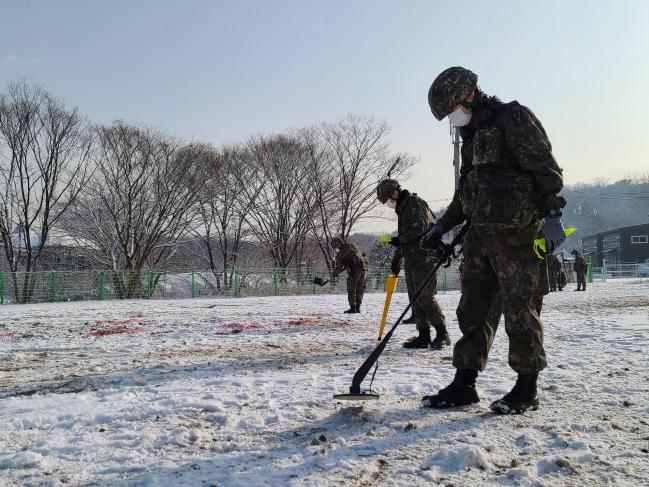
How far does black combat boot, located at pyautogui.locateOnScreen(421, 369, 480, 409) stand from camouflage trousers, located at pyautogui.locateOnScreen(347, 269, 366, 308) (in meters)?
7.81

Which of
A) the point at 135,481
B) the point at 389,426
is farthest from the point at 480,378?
the point at 135,481

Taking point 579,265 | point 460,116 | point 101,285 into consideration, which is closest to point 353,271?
point 460,116

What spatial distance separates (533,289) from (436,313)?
249 centimetres

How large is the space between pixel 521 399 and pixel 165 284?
24.2 meters

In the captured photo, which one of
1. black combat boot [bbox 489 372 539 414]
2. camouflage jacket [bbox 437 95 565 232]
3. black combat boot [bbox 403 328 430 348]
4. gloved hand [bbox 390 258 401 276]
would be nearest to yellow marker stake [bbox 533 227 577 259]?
camouflage jacket [bbox 437 95 565 232]

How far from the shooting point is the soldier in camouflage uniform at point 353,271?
1079 cm

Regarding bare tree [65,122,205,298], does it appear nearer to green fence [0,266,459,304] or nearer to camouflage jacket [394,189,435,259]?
green fence [0,266,459,304]

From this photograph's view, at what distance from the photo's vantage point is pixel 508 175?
281 centimetres

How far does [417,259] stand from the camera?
5324 mm

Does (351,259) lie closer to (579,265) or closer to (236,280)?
(236,280)

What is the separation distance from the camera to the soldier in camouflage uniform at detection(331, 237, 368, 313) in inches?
425

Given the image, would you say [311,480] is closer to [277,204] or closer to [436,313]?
Result: [436,313]

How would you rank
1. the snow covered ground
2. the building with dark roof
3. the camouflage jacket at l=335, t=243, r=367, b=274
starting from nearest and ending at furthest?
the snow covered ground < the camouflage jacket at l=335, t=243, r=367, b=274 < the building with dark roof

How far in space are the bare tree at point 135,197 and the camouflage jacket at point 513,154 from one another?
25.3 metres
